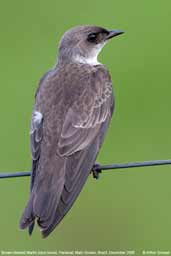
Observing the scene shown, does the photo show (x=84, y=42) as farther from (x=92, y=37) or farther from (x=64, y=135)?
(x=64, y=135)

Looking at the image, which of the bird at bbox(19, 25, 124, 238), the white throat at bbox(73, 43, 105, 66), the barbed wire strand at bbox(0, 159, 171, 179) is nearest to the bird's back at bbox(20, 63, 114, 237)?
the bird at bbox(19, 25, 124, 238)

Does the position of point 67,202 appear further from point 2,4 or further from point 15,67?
point 2,4

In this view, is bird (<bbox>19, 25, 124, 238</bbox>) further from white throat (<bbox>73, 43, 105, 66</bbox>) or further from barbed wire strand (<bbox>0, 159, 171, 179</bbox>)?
barbed wire strand (<bbox>0, 159, 171, 179</bbox>)

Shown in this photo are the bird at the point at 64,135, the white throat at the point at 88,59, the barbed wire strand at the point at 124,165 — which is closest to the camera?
the barbed wire strand at the point at 124,165

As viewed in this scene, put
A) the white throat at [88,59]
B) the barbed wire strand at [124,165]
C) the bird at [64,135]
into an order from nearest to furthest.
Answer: the barbed wire strand at [124,165] → the bird at [64,135] → the white throat at [88,59]

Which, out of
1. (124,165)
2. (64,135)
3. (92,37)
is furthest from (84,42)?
(124,165)

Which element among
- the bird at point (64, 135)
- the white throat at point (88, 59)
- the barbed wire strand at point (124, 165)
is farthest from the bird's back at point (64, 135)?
the barbed wire strand at point (124, 165)

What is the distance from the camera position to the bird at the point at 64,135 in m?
9.67

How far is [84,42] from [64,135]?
155 centimetres

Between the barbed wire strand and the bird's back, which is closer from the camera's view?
the barbed wire strand

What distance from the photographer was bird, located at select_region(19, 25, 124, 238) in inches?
381

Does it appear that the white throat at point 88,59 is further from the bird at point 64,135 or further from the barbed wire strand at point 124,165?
the barbed wire strand at point 124,165

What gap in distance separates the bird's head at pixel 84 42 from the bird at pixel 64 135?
9cm

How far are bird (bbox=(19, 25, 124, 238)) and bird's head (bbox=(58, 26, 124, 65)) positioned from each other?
0.30 feet
